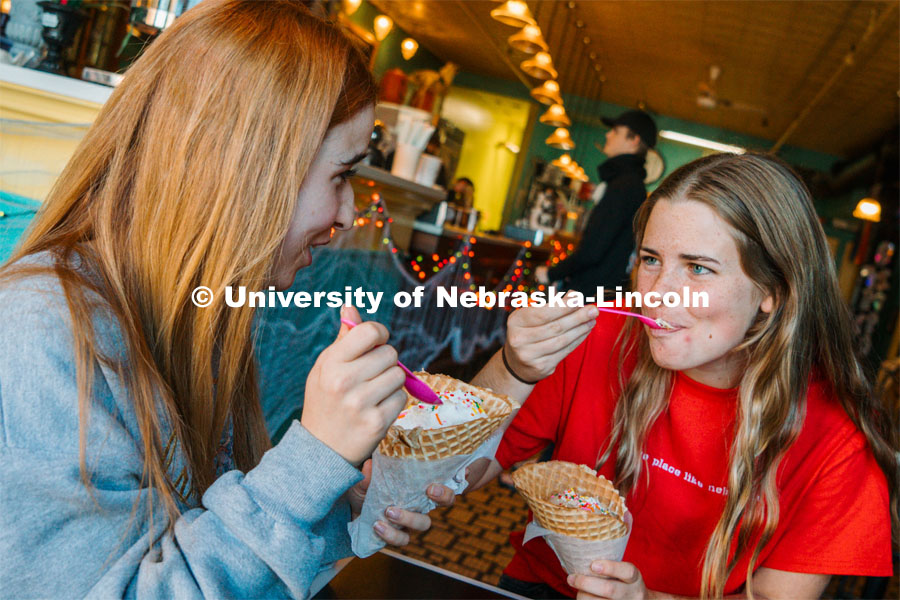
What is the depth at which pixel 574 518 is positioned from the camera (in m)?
1.20

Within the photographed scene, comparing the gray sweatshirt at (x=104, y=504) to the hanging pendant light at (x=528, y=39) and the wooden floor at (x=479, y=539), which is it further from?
the hanging pendant light at (x=528, y=39)

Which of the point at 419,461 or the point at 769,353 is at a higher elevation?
the point at 769,353

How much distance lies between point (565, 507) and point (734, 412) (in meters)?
0.57

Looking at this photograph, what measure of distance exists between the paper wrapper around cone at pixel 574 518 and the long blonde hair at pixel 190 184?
1.96 feet

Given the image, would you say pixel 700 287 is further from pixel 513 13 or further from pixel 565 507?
pixel 513 13

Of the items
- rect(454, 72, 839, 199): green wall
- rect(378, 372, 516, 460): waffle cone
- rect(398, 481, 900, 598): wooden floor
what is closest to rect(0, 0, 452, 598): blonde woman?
rect(378, 372, 516, 460): waffle cone

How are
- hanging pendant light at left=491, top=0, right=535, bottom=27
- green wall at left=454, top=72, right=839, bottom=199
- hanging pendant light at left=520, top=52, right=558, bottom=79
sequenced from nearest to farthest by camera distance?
hanging pendant light at left=491, top=0, right=535, bottom=27, hanging pendant light at left=520, top=52, right=558, bottom=79, green wall at left=454, top=72, right=839, bottom=199

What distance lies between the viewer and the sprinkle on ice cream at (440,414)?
110cm

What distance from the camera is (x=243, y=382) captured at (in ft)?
4.30

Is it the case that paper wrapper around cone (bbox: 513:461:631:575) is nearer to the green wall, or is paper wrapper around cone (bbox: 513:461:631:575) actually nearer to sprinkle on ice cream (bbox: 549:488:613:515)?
sprinkle on ice cream (bbox: 549:488:613:515)

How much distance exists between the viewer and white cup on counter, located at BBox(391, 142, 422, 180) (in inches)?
147

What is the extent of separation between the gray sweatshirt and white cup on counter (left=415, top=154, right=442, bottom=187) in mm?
3169

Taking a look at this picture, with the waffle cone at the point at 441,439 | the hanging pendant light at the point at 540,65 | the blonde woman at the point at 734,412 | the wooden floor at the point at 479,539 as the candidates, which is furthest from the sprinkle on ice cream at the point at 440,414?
the hanging pendant light at the point at 540,65

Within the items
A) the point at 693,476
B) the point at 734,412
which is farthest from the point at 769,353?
the point at 693,476
